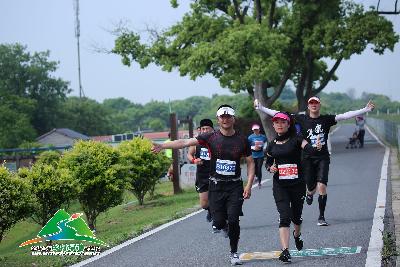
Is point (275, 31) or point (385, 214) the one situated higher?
point (275, 31)

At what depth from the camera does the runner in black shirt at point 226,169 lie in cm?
830

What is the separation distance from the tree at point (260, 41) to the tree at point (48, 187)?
2427cm

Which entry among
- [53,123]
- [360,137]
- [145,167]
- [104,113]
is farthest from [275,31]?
[104,113]

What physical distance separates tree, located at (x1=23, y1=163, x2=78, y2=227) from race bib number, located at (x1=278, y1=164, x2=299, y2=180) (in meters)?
5.31

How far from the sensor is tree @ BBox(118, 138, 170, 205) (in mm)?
19453

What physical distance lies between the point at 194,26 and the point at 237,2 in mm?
3183

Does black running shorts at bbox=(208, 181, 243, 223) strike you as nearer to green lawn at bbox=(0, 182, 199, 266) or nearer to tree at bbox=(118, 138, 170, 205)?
green lawn at bbox=(0, 182, 199, 266)

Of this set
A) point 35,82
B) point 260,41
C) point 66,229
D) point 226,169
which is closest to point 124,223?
point 66,229

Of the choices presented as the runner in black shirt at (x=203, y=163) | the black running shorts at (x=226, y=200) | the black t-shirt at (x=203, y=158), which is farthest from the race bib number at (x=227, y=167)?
the black t-shirt at (x=203, y=158)

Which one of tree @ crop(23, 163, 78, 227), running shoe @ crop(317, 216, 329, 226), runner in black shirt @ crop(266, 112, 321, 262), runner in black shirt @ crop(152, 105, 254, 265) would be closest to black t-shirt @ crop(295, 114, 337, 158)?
running shoe @ crop(317, 216, 329, 226)

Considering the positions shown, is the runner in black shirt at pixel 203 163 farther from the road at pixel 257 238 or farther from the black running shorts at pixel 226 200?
the black running shorts at pixel 226 200

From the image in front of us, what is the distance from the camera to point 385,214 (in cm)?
1173

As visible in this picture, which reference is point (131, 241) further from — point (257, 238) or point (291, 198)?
point (291, 198)

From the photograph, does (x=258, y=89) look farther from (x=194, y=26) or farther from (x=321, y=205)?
(x=321, y=205)
